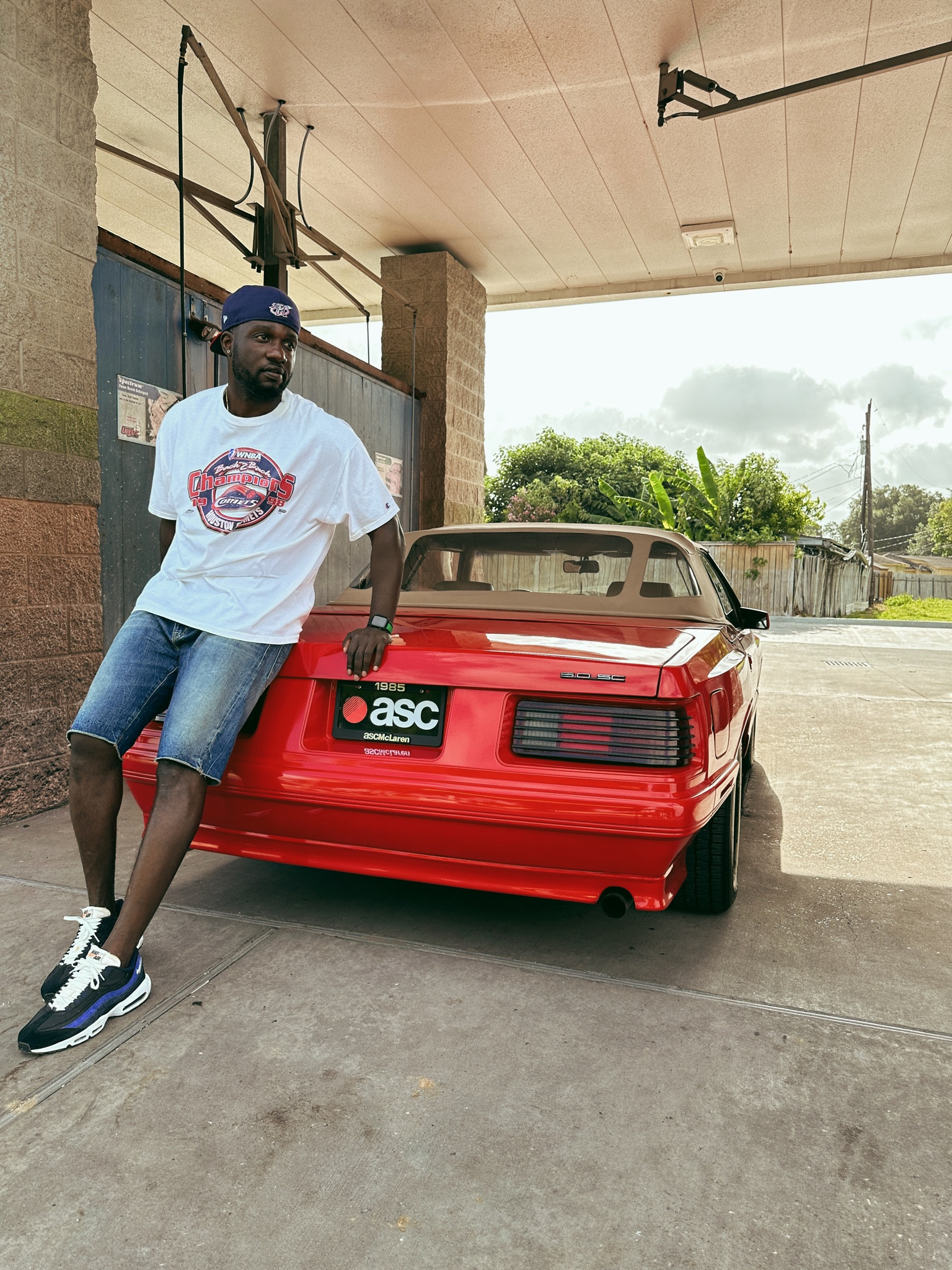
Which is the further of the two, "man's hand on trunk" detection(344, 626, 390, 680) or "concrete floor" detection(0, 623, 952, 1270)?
"man's hand on trunk" detection(344, 626, 390, 680)

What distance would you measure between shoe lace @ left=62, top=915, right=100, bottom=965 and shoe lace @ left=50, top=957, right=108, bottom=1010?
0.03 metres

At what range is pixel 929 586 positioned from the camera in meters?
48.4

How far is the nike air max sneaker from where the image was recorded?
7.04 feet

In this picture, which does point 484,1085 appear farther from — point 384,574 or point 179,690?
point 384,574

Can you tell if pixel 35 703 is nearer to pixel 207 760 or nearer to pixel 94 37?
pixel 207 760

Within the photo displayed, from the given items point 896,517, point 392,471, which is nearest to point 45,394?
point 392,471

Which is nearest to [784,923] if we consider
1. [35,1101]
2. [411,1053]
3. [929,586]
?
[411,1053]

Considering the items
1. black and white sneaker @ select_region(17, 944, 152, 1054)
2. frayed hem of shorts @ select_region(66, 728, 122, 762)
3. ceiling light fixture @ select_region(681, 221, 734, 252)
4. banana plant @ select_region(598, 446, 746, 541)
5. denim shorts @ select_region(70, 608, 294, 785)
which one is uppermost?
ceiling light fixture @ select_region(681, 221, 734, 252)

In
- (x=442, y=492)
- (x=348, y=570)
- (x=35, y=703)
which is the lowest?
(x=35, y=703)

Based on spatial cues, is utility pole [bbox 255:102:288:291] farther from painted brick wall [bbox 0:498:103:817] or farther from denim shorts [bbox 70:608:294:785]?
denim shorts [bbox 70:608:294:785]

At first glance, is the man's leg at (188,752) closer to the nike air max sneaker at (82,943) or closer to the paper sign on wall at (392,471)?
the nike air max sneaker at (82,943)

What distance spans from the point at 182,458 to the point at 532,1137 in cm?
199

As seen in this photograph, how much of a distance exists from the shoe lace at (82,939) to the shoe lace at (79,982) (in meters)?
0.03

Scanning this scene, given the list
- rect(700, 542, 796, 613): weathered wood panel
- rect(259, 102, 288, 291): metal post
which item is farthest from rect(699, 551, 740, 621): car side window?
rect(700, 542, 796, 613): weathered wood panel
